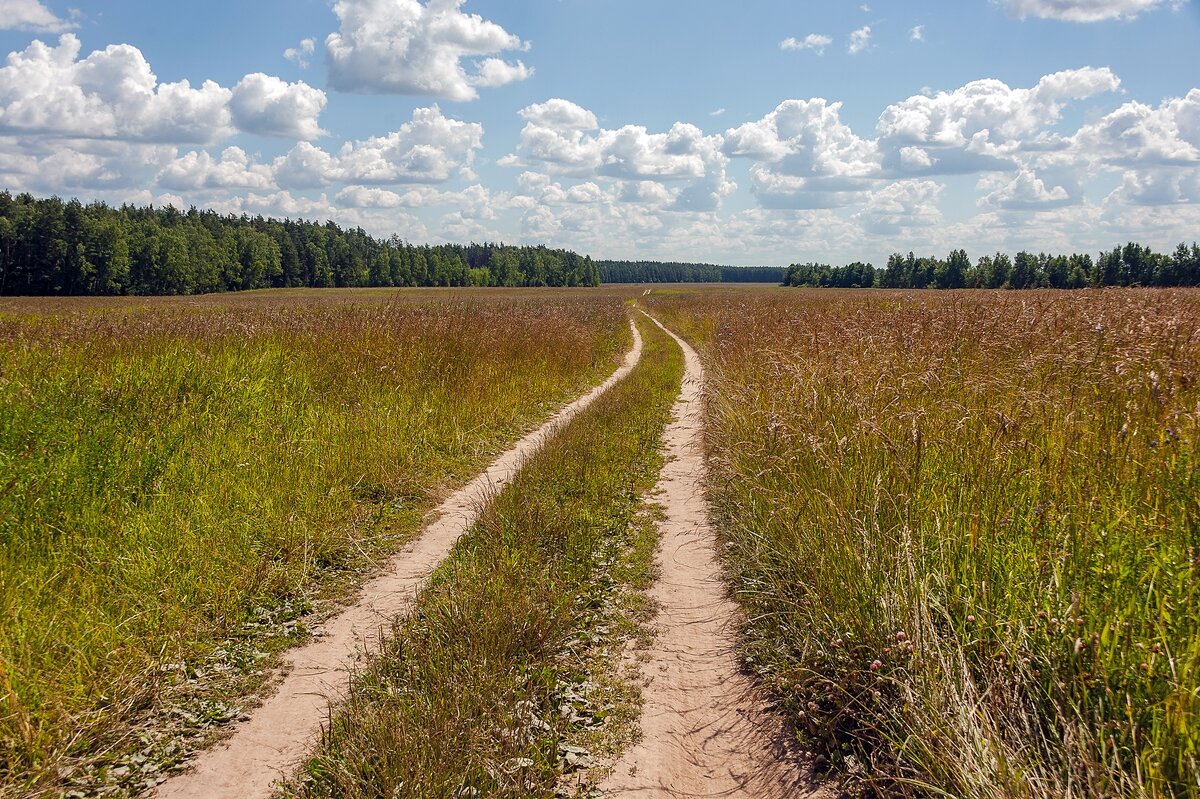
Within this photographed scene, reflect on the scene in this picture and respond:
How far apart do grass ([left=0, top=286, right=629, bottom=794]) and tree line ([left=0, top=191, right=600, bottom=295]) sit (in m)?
84.1

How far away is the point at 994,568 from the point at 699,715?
1.84 meters

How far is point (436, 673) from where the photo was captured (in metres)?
3.87

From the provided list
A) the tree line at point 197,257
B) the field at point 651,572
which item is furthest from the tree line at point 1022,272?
the tree line at point 197,257

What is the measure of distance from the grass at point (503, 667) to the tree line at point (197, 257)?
93158 mm

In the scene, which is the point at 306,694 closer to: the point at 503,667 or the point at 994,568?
the point at 503,667

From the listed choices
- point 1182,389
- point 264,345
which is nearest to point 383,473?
point 264,345

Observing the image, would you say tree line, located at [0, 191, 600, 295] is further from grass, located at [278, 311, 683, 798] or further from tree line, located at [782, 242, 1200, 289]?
grass, located at [278, 311, 683, 798]

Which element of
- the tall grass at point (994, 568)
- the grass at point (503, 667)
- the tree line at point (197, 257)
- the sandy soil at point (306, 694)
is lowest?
the sandy soil at point (306, 694)

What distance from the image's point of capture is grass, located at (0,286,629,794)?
3.86 metres

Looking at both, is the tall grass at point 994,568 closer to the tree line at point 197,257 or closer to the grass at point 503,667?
the grass at point 503,667

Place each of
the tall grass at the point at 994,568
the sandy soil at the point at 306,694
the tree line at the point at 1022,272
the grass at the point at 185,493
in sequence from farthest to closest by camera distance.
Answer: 1. the tree line at the point at 1022,272
2. the grass at the point at 185,493
3. the sandy soil at the point at 306,694
4. the tall grass at the point at 994,568

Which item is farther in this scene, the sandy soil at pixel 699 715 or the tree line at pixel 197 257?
the tree line at pixel 197 257

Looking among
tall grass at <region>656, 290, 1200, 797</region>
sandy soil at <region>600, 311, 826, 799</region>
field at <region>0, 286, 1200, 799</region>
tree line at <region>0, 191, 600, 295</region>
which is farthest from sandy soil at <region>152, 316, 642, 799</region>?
tree line at <region>0, 191, 600, 295</region>

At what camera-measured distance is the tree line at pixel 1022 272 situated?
13.2 meters
